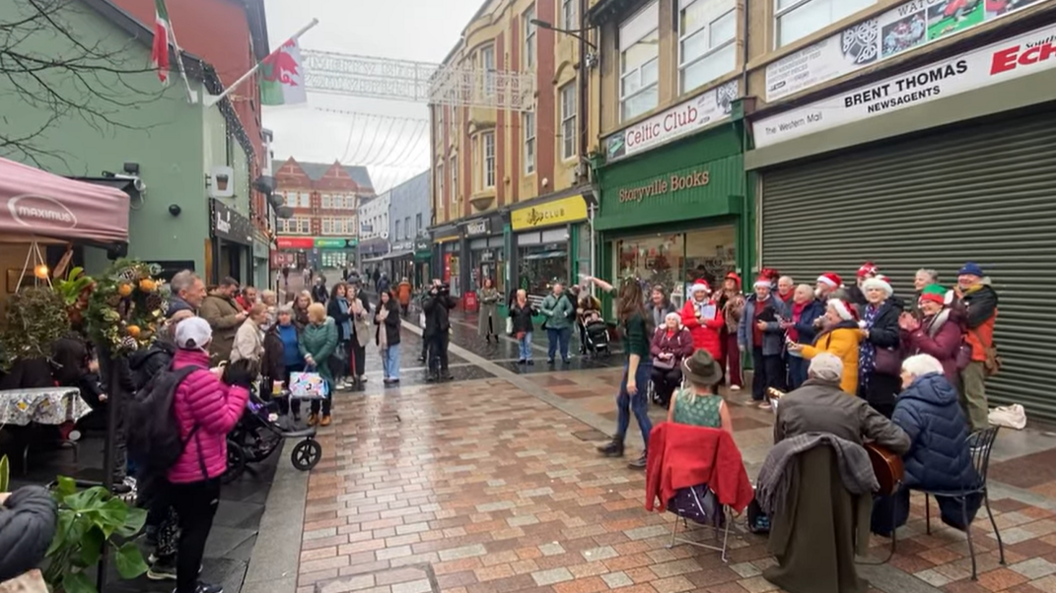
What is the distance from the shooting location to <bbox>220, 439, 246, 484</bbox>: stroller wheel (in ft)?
18.2

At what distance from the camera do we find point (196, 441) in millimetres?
3387

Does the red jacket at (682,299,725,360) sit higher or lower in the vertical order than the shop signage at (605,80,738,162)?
lower

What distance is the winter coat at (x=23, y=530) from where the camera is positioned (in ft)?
6.62

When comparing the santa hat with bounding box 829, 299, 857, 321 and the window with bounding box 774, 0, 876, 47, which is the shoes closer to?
the santa hat with bounding box 829, 299, 857, 321

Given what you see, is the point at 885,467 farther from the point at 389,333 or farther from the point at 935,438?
the point at 389,333

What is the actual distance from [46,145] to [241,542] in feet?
34.5

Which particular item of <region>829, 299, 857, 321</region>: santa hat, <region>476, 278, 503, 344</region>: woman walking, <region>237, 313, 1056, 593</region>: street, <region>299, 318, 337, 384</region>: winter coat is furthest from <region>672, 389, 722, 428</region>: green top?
<region>476, 278, 503, 344</region>: woman walking

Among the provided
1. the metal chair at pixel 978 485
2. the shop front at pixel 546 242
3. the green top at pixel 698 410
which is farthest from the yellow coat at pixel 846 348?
the shop front at pixel 546 242

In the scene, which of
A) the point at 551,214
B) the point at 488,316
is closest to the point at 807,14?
the point at 488,316

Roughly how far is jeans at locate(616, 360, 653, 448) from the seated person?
1.76 metres

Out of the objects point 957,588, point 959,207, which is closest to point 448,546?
point 957,588

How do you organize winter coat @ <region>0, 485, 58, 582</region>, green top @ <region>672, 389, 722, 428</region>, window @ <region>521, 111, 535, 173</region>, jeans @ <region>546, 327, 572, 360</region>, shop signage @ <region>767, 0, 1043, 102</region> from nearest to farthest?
winter coat @ <region>0, 485, 58, 582</region>
green top @ <region>672, 389, 722, 428</region>
shop signage @ <region>767, 0, 1043, 102</region>
jeans @ <region>546, 327, 572, 360</region>
window @ <region>521, 111, 535, 173</region>

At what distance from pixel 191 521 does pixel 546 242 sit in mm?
16444

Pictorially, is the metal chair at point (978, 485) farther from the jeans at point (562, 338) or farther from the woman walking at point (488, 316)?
the woman walking at point (488, 316)
